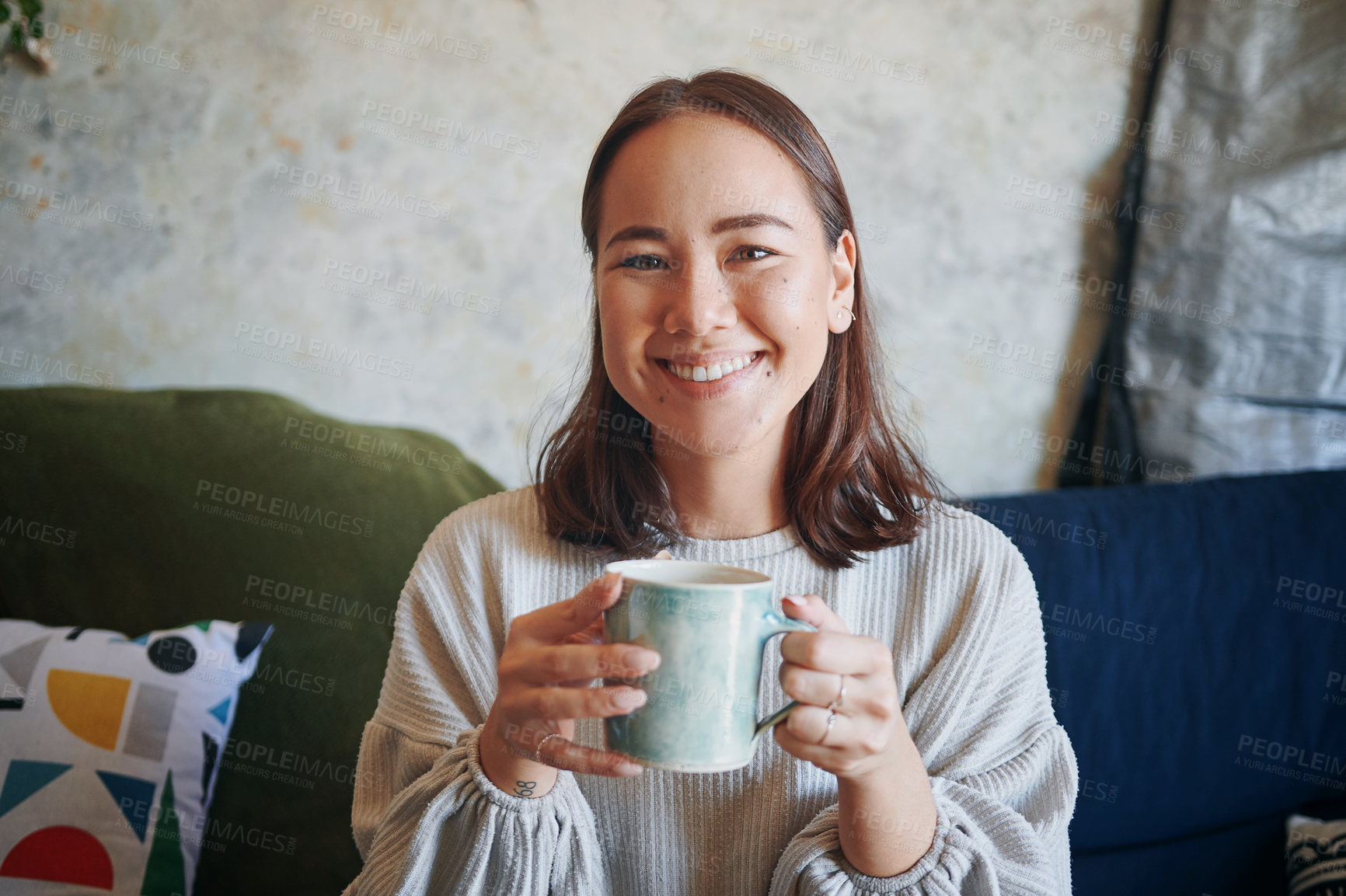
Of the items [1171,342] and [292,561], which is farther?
[1171,342]

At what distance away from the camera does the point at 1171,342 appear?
2008 millimetres

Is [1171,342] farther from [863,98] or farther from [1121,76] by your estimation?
[863,98]

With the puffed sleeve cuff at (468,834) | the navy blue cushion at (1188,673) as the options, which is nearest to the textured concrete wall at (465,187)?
the navy blue cushion at (1188,673)

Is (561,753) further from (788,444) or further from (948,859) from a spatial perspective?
(788,444)

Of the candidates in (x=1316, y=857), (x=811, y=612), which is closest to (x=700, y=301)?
(x=811, y=612)

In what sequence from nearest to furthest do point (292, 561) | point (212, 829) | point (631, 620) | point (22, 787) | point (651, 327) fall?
point (631, 620)
point (651, 327)
point (22, 787)
point (212, 829)
point (292, 561)

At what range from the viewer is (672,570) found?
709 millimetres

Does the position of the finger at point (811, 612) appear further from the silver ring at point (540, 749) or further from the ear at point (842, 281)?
the ear at point (842, 281)

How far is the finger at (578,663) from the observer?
2.07 ft

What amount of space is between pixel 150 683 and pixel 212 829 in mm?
245

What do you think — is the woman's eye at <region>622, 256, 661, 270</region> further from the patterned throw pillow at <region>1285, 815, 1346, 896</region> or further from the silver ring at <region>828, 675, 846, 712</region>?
the patterned throw pillow at <region>1285, 815, 1346, 896</region>

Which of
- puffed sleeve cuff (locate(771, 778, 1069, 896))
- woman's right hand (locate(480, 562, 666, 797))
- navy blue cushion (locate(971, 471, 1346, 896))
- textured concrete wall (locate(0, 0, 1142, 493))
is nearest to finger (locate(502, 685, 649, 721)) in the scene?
woman's right hand (locate(480, 562, 666, 797))

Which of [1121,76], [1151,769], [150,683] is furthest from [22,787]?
[1121,76]

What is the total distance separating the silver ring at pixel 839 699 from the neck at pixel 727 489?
0.39 metres
